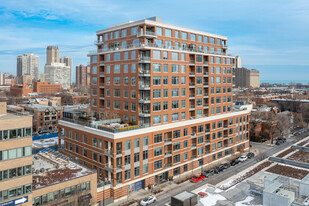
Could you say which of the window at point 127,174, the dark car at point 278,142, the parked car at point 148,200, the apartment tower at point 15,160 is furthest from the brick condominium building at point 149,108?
the dark car at point 278,142

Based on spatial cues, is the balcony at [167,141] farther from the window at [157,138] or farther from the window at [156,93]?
the window at [156,93]

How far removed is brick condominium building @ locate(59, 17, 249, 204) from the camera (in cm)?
4819

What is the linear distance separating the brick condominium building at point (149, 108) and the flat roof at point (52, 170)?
17.5 feet

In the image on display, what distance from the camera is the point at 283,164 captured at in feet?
201

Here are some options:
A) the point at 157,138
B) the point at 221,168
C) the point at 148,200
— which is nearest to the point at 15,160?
the point at 148,200

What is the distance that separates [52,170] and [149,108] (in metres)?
21.6

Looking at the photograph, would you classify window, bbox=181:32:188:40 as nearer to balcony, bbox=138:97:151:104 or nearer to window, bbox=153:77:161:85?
window, bbox=153:77:161:85

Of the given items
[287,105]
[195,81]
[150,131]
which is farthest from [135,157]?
[287,105]

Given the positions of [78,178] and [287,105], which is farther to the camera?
[287,105]

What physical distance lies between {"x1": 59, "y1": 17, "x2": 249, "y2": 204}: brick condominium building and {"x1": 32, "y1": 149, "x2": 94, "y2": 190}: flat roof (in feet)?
17.5

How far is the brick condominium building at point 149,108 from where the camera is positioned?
158 feet

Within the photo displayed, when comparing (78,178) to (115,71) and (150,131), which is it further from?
(115,71)

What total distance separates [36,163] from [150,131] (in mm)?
22774

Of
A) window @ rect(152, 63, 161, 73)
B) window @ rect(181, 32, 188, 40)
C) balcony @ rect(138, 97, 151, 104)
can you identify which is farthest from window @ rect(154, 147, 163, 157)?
window @ rect(181, 32, 188, 40)
